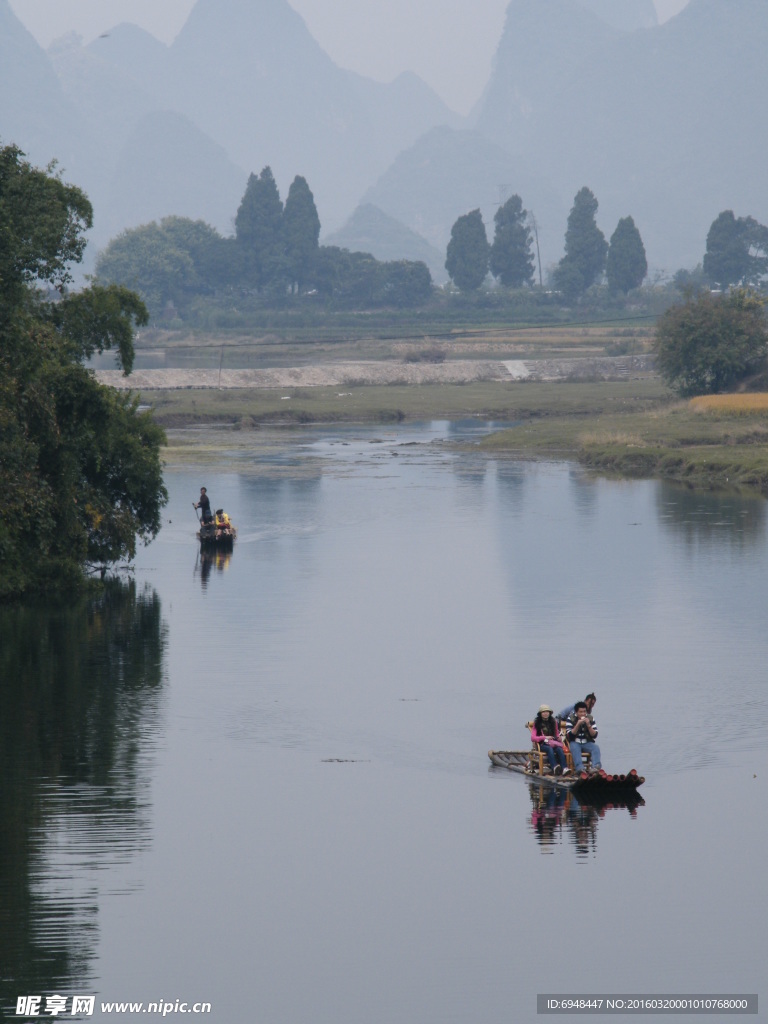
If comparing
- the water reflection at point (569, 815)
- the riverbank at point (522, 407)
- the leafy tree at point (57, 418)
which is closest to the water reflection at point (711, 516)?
the riverbank at point (522, 407)

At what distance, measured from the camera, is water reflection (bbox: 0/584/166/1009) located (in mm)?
23438

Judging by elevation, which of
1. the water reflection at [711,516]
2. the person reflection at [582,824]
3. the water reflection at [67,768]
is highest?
the water reflection at [711,516]

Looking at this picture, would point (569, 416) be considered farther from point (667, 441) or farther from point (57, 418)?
point (57, 418)

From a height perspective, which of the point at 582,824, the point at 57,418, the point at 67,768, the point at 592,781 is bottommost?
the point at 582,824

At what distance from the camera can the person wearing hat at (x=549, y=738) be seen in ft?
103

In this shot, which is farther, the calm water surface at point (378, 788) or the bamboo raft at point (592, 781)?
the bamboo raft at point (592, 781)

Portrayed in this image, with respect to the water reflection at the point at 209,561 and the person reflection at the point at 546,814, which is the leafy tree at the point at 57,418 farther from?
the person reflection at the point at 546,814

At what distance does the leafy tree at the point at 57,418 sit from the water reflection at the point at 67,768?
7.89ft

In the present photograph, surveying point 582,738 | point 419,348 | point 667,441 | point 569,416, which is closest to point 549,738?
point 582,738

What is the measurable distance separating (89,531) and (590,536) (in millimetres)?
25772

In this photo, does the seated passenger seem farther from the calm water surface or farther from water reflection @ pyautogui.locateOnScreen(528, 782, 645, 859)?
the calm water surface

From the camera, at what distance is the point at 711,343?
120750 millimetres

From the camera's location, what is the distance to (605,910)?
1000 inches

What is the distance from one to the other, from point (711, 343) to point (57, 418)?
82617 millimetres
